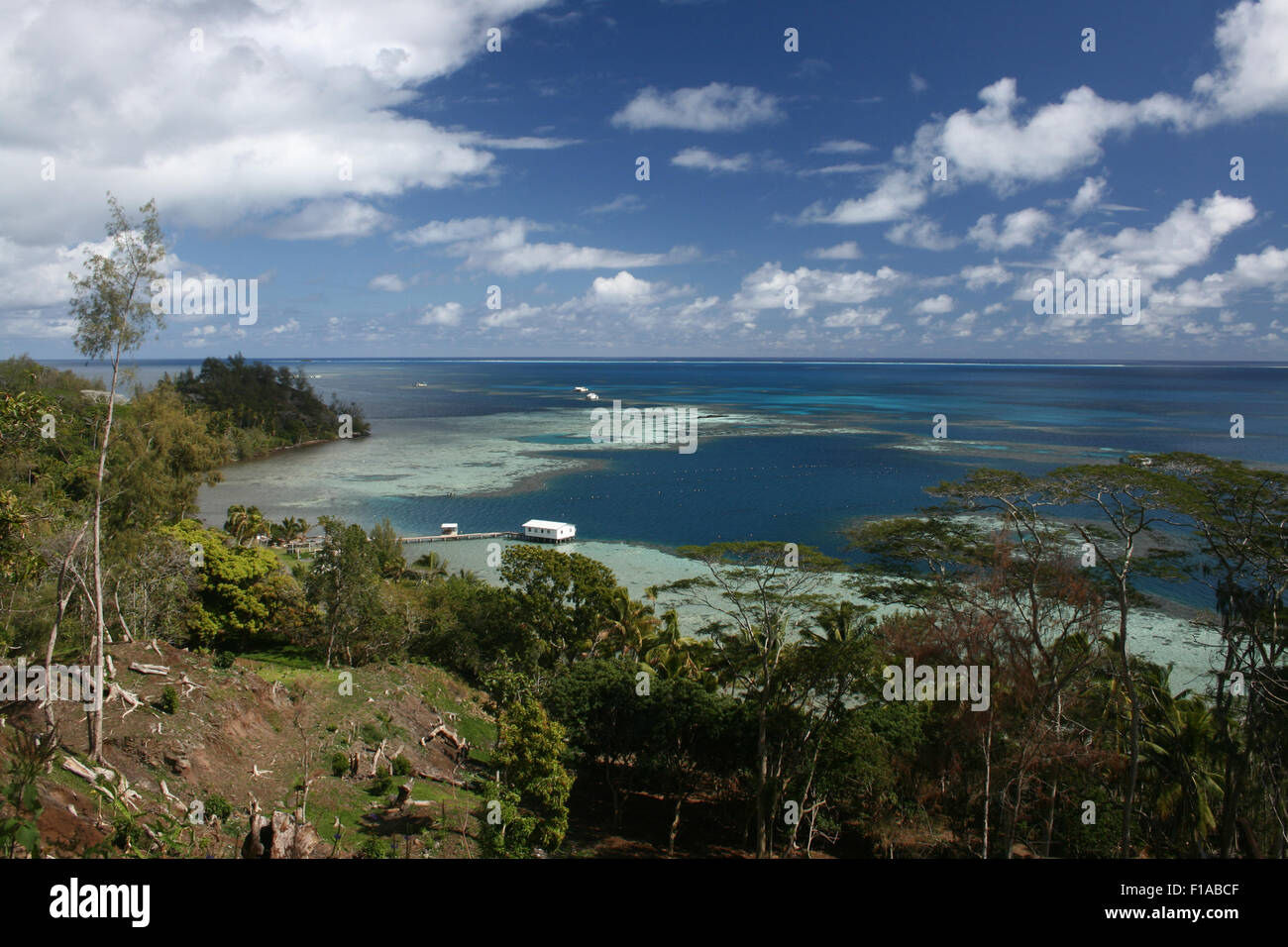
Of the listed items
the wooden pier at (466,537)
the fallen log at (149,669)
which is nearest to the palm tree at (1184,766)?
the fallen log at (149,669)

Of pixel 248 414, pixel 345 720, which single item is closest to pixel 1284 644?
pixel 345 720

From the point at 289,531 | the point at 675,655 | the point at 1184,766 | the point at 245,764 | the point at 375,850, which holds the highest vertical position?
the point at 289,531

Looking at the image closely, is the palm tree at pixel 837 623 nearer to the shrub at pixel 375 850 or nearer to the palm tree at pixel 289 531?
the shrub at pixel 375 850

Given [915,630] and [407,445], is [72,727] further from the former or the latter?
[407,445]

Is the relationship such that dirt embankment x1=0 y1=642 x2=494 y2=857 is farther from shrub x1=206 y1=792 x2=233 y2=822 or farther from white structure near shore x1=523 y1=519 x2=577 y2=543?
white structure near shore x1=523 y1=519 x2=577 y2=543

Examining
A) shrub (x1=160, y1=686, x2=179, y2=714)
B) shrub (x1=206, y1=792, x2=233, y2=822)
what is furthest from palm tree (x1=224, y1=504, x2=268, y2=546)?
shrub (x1=206, y1=792, x2=233, y2=822)

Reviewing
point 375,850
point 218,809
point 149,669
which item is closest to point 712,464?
point 149,669

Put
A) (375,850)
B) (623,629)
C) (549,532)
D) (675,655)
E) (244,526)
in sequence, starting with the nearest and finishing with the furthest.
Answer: (375,850), (675,655), (623,629), (244,526), (549,532)

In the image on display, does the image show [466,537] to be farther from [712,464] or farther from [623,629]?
[712,464]
